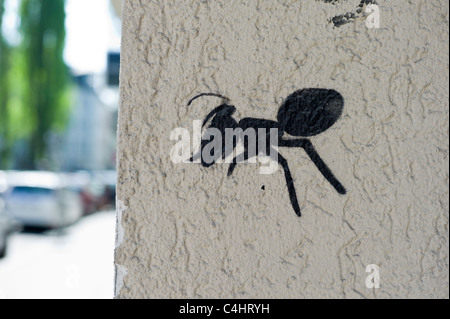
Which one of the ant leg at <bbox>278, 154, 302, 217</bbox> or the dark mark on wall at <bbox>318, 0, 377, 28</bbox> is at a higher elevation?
the dark mark on wall at <bbox>318, 0, 377, 28</bbox>

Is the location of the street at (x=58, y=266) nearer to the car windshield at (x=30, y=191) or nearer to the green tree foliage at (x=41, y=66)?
the car windshield at (x=30, y=191)

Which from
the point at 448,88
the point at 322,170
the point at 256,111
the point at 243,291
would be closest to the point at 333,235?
the point at 322,170

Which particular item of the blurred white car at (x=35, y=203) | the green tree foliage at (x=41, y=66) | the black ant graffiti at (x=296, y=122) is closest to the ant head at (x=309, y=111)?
the black ant graffiti at (x=296, y=122)

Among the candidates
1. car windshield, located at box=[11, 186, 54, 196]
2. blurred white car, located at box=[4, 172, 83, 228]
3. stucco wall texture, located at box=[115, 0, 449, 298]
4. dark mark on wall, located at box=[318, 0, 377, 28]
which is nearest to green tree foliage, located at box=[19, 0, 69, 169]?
blurred white car, located at box=[4, 172, 83, 228]

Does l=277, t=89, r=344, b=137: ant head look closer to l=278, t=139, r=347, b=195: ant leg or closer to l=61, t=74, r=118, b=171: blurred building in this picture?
l=278, t=139, r=347, b=195: ant leg

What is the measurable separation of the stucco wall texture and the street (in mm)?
4832

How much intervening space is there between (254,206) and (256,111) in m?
0.27

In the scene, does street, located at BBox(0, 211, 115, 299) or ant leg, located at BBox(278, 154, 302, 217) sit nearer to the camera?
ant leg, located at BBox(278, 154, 302, 217)

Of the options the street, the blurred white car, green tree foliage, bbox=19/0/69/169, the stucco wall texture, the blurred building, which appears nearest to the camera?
the stucco wall texture

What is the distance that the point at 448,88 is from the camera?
1503 mm

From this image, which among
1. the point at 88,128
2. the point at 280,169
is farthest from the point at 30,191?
the point at 88,128

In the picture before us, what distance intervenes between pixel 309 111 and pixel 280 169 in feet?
0.62

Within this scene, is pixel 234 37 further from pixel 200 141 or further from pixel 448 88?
pixel 448 88

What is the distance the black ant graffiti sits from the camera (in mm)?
1432
